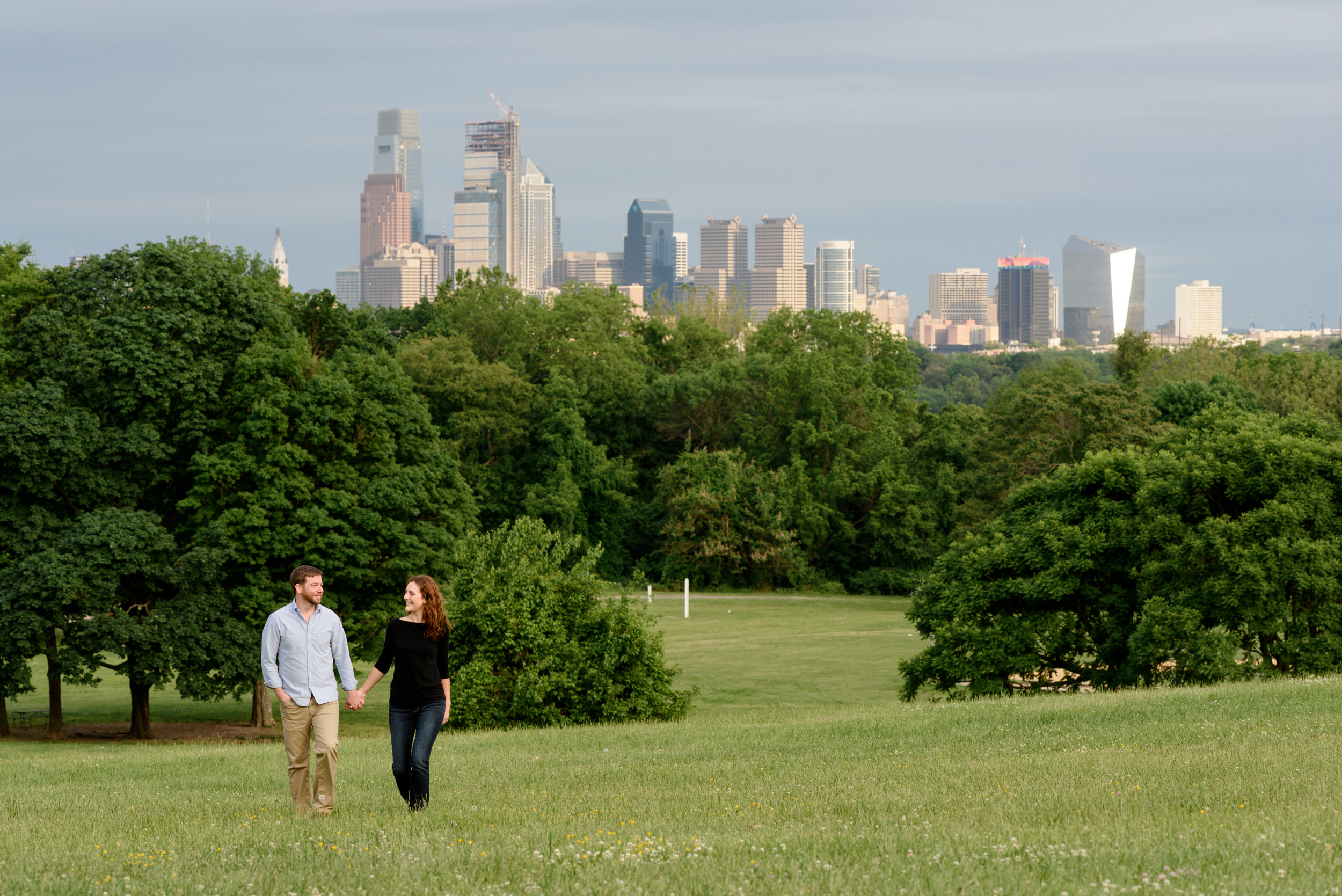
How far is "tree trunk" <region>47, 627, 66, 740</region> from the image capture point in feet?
97.4

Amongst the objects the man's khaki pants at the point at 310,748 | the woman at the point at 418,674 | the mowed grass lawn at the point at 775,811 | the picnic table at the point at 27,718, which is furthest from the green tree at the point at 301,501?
the woman at the point at 418,674

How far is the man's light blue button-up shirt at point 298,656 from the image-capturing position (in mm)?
10359

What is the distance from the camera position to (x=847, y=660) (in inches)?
1811

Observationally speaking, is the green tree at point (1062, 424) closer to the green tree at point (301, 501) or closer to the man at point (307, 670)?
the green tree at point (301, 501)

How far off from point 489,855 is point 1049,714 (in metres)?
11.8

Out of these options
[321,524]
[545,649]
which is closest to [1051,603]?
[545,649]

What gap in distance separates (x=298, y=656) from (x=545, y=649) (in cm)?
1559

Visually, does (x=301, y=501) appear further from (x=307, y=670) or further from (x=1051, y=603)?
(x=307, y=670)

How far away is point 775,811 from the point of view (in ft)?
33.7

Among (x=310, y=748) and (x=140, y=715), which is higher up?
(x=310, y=748)

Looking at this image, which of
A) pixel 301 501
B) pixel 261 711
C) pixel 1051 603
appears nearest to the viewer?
pixel 1051 603

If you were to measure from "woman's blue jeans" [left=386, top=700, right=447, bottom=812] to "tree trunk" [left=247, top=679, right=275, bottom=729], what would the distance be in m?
24.5

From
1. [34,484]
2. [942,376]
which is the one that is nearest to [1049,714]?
[34,484]

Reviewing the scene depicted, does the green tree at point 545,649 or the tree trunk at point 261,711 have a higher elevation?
the green tree at point 545,649
